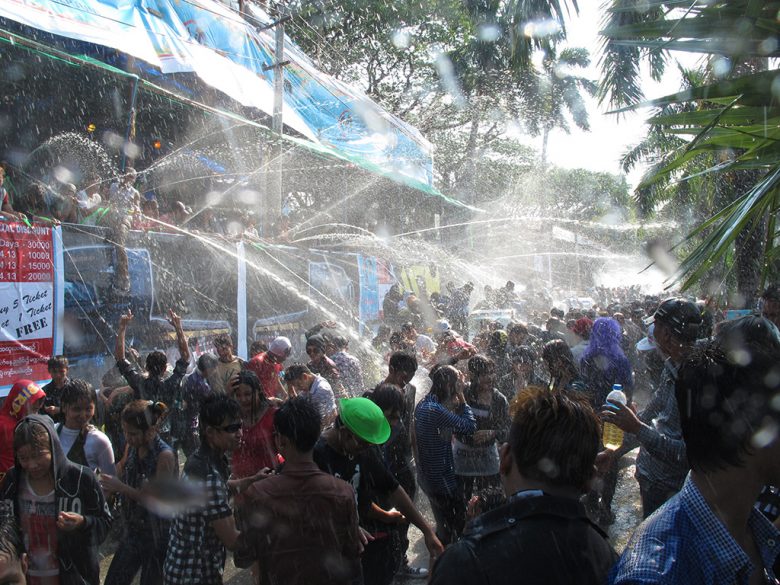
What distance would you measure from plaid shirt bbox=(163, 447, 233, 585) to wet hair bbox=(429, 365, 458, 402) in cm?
171

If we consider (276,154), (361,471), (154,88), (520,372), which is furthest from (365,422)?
(276,154)

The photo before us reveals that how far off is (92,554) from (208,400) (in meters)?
0.97

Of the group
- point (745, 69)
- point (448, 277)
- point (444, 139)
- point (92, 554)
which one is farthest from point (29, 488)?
point (444, 139)

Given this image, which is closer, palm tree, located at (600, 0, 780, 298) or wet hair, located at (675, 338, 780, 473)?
wet hair, located at (675, 338, 780, 473)

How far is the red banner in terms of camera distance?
6227 millimetres

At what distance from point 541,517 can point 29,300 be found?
20.8 feet

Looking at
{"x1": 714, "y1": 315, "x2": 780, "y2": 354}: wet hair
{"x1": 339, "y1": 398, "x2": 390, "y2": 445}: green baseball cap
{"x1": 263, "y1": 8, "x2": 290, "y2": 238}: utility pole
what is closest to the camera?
{"x1": 714, "y1": 315, "x2": 780, "y2": 354}: wet hair

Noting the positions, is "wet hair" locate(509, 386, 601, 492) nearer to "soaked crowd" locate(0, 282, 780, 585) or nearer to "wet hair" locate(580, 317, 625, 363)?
"soaked crowd" locate(0, 282, 780, 585)

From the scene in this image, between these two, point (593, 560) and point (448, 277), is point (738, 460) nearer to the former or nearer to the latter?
point (593, 560)

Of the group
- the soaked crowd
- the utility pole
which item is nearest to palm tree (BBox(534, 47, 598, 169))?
the utility pole

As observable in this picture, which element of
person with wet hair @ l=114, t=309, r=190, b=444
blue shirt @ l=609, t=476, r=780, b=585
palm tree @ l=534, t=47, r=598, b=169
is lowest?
person with wet hair @ l=114, t=309, r=190, b=444

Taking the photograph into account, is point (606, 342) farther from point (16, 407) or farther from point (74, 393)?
point (16, 407)

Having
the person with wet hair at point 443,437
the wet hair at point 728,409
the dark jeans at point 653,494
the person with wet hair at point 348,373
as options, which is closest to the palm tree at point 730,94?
the dark jeans at point 653,494

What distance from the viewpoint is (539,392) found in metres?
1.84
